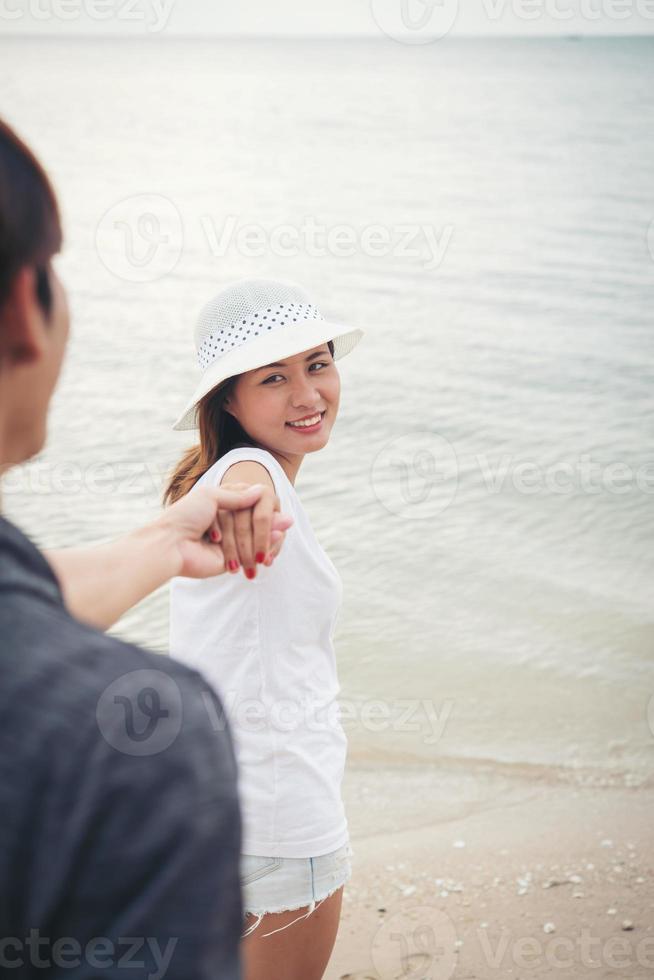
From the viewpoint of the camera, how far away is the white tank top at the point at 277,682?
2.40 meters

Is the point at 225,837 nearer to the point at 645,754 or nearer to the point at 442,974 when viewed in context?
the point at 442,974

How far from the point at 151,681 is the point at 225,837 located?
16cm

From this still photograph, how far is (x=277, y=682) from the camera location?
95.1 inches

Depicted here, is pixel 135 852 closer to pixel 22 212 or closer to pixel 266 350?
pixel 22 212

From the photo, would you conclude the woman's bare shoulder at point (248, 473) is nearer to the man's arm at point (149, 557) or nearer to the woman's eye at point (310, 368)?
the man's arm at point (149, 557)

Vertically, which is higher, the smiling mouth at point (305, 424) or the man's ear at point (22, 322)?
the man's ear at point (22, 322)

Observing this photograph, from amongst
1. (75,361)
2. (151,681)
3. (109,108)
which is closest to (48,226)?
(151,681)

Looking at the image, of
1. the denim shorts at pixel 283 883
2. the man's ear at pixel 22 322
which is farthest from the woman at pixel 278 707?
the man's ear at pixel 22 322

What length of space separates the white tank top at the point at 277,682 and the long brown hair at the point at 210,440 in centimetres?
32

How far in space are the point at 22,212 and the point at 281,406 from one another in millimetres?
1882

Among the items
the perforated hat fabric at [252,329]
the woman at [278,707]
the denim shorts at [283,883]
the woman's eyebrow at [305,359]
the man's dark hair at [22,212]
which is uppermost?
the man's dark hair at [22,212]

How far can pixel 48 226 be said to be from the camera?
95cm

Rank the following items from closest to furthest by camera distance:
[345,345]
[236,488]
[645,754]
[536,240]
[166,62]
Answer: [236,488], [345,345], [645,754], [536,240], [166,62]

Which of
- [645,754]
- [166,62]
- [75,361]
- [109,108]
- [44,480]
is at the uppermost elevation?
[166,62]
